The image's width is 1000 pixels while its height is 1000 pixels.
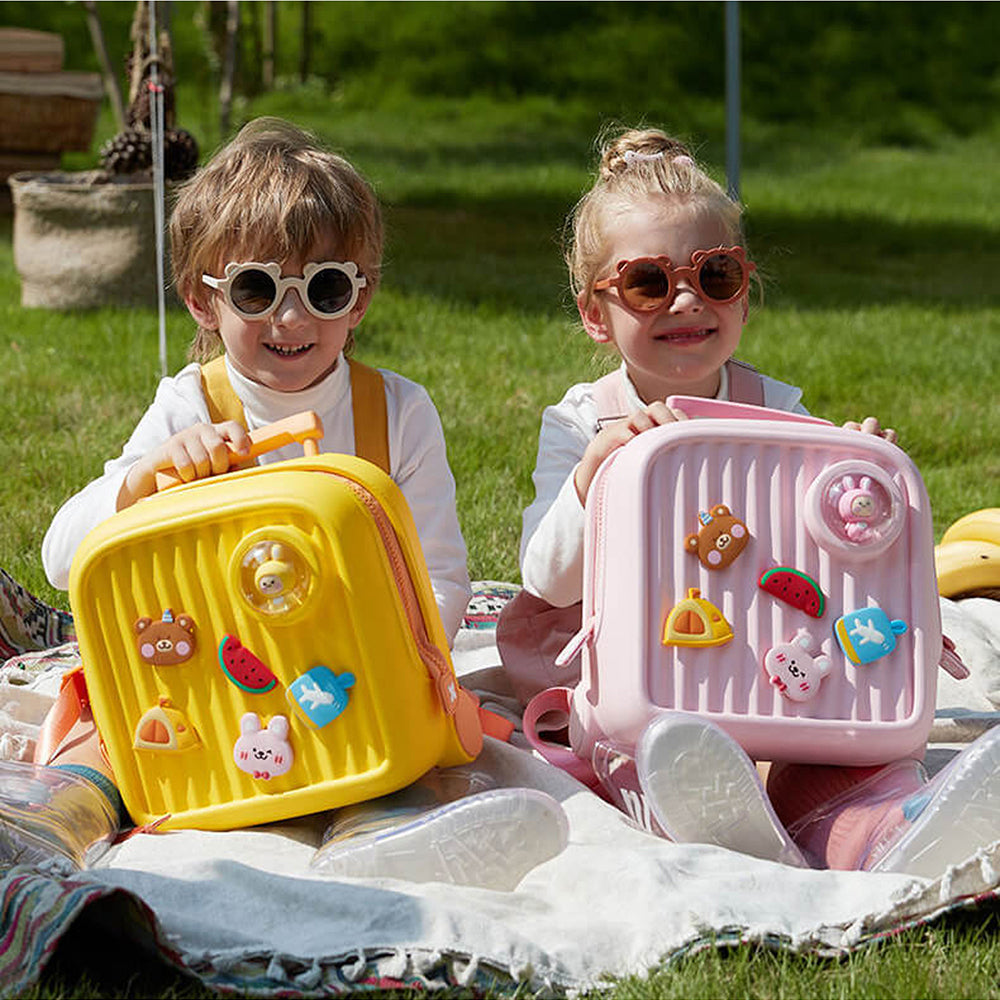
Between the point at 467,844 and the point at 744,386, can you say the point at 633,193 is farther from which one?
the point at 467,844

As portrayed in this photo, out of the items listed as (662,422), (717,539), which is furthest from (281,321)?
(717,539)

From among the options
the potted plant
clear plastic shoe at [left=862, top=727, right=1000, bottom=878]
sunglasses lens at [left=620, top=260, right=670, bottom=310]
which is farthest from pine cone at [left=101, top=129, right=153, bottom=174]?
clear plastic shoe at [left=862, top=727, right=1000, bottom=878]

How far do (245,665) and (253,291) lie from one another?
0.60 metres

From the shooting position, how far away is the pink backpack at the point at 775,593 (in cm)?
193

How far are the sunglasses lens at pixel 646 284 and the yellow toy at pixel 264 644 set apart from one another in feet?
1.79

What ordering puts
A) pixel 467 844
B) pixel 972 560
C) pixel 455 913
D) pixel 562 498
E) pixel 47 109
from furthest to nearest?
pixel 47 109 → pixel 972 560 → pixel 562 498 → pixel 467 844 → pixel 455 913

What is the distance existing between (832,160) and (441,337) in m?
7.29

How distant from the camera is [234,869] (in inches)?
69.6

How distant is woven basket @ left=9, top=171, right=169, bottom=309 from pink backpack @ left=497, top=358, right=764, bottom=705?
3.69 metres

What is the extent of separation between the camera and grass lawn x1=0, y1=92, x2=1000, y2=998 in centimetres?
307

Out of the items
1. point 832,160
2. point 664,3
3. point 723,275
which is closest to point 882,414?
point 723,275

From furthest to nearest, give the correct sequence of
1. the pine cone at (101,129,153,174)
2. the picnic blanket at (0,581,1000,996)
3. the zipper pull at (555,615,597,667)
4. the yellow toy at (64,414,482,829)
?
the pine cone at (101,129,153,174) → the zipper pull at (555,615,597,667) → the yellow toy at (64,414,482,829) → the picnic blanket at (0,581,1000,996)

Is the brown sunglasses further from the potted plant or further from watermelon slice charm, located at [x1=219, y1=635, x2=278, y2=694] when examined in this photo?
the potted plant

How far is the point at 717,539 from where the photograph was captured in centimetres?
195
